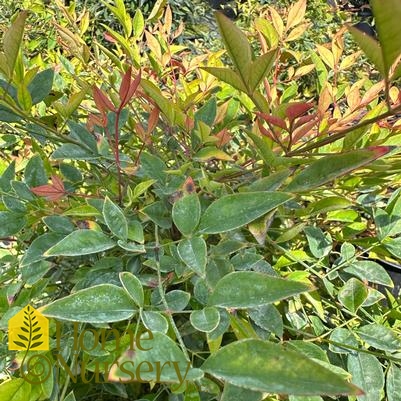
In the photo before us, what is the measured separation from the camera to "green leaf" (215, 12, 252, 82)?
1.09ft

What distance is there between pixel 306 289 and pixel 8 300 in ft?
1.07

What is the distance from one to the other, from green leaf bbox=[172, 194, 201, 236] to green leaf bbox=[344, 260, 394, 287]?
0.74ft

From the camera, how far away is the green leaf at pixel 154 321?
36cm

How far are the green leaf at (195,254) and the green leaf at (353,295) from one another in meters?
0.18

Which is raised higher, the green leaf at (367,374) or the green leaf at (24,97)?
the green leaf at (24,97)

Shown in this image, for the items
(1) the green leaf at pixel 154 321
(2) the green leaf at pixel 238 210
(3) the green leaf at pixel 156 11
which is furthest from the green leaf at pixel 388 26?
(3) the green leaf at pixel 156 11

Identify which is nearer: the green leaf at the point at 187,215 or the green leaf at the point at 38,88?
the green leaf at the point at 187,215

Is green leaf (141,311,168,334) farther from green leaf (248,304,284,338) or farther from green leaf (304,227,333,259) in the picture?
green leaf (304,227,333,259)

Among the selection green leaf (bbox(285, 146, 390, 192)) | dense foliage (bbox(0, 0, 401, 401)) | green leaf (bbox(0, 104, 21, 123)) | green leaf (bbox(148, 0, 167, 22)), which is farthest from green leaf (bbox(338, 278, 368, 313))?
green leaf (bbox(148, 0, 167, 22))

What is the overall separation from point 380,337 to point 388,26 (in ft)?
1.00

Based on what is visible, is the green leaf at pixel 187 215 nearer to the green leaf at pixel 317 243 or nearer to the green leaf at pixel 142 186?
the green leaf at pixel 142 186

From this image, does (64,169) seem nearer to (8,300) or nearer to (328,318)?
(8,300)

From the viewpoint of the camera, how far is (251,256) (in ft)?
1.53

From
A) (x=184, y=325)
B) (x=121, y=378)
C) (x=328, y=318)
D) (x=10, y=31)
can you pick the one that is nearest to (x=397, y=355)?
(x=328, y=318)
